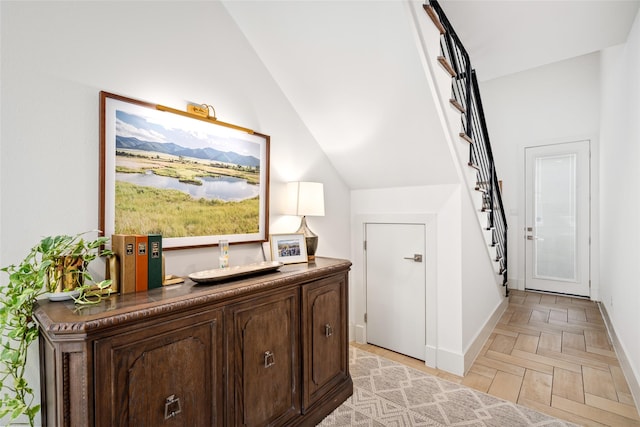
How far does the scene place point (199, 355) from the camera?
1.28m

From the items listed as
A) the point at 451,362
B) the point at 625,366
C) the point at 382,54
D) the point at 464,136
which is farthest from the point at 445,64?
the point at 625,366

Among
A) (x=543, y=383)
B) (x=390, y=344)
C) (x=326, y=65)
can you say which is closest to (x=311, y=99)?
(x=326, y=65)

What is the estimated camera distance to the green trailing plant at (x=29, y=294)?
3.43 feet

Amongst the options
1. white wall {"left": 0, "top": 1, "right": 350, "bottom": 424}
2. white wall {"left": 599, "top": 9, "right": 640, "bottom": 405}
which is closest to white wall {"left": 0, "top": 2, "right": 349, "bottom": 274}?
white wall {"left": 0, "top": 1, "right": 350, "bottom": 424}

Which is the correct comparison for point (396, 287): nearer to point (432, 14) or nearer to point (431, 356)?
point (431, 356)

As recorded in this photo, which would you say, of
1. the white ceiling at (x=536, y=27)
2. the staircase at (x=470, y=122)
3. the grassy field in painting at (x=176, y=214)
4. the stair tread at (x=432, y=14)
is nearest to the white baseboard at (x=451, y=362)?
the staircase at (x=470, y=122)

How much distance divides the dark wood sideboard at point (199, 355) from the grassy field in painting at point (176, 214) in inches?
14.9

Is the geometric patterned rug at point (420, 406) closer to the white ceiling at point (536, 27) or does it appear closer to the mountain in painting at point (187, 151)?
the mountain in painting at point (187, 151)

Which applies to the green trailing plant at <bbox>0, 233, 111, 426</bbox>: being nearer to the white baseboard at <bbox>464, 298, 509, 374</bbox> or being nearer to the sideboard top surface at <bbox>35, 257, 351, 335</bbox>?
the sideboard top surface at <bbox>35, 257, 351, 335</bbox>

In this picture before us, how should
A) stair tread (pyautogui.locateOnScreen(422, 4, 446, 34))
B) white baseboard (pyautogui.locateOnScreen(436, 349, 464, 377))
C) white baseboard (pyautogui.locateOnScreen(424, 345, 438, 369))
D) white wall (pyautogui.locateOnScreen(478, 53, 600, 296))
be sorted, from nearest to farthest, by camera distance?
stair tread (pyautogui.locateOnScreen(422, 4, 446, 34)) → white baseboard (pyautogui.locateOnScreen(436, 349, 464, 377)) → white baseboard (pyautogui.locateOnScreen(424, 345, 438, 369)) → white wall (pyautogui.locateOnScreen(478, 53, 600, 296))

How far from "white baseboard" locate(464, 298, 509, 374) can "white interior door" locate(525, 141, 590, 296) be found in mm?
1360

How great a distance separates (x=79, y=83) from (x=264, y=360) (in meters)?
1.54

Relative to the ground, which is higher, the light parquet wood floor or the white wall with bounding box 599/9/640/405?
the white wall with bounding box 599/9/640/405

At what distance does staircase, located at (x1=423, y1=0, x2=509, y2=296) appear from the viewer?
2068mm
